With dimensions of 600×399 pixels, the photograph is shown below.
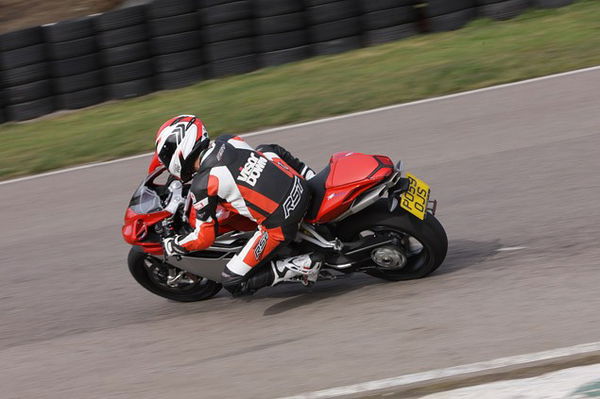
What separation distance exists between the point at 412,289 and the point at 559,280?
101 cm

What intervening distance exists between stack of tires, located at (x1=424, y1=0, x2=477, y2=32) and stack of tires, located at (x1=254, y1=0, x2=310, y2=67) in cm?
198

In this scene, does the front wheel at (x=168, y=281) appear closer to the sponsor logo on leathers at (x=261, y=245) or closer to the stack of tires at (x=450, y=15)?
the sponsor logo on leathers at (x=261, y=245)

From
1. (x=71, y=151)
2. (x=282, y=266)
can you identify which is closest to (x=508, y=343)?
(x=282, y=266)

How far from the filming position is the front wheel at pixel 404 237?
5852 mm

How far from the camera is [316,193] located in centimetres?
596

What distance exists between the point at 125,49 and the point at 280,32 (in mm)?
2312

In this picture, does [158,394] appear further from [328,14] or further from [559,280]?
[328,14]

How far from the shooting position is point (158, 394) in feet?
17.3

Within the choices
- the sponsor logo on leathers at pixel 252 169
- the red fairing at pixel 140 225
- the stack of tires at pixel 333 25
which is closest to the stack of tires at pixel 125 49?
the stack of tires at pixel 333 25

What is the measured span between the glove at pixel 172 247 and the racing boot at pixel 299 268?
2.19ft

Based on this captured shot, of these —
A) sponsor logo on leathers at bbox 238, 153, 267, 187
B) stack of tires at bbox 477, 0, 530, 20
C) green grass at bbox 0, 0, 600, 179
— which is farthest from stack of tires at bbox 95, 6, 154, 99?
sponsor logo on leathers at bbox 238, 153, 267, 187

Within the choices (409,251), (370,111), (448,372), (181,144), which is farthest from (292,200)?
(370,111)

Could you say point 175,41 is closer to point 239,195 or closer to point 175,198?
point 175,198

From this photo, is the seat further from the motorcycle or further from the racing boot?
the racing boot
